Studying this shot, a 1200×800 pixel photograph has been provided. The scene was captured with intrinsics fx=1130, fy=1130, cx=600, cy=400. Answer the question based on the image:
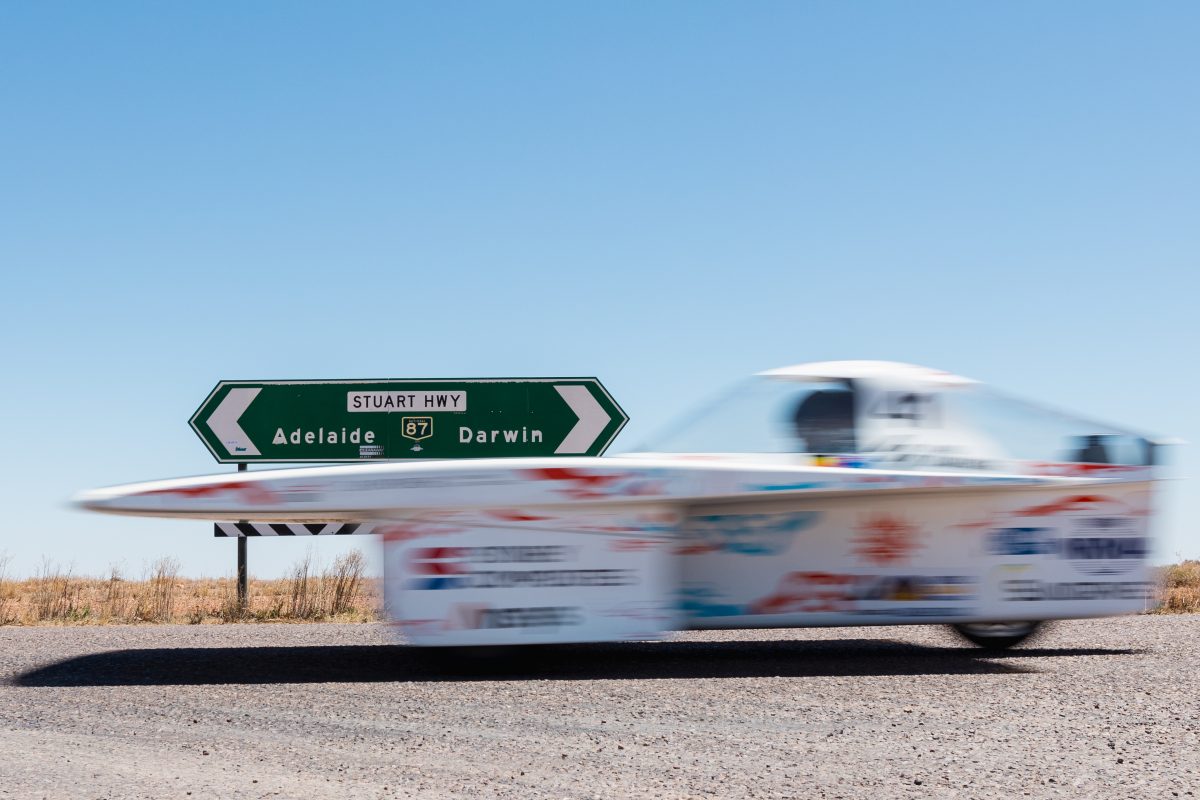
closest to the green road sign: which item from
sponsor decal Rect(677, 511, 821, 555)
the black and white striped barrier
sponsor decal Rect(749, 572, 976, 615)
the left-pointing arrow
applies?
the left-pointing arrow

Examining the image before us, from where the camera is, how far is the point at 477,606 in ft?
23.2

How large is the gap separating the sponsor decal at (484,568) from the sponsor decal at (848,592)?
53.9 inches

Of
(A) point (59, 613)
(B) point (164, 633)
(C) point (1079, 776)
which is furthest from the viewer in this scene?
(A) point (59, 613)

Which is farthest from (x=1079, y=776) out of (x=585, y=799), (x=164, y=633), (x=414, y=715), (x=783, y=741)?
(x=164, y=633)

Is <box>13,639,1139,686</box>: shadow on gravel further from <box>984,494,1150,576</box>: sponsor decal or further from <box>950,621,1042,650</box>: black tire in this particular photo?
<box>984,494,1150,576</box>: sponsor decal

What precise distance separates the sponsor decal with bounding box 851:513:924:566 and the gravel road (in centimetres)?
74

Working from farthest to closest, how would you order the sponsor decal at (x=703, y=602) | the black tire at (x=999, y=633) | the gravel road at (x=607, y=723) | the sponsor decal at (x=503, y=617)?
the black tire at (x=999, y=633) < the sponsor decal at (x=703, y=602) < the sponsor decal at (x=503, y=617) < the gravel road at (x=607, y=723)

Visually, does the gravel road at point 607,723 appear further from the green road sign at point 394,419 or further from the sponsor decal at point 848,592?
the green road sign at point 394,419

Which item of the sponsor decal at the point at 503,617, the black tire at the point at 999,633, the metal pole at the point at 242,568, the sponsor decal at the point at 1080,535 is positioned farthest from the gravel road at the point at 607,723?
the metal pole at the point at 242,568

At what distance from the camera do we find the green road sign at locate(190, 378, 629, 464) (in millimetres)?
14211

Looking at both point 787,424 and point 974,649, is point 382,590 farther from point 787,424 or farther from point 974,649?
point 974,649

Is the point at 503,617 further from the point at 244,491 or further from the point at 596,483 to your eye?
the point at 244,491

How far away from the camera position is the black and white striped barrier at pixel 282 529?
517 inches

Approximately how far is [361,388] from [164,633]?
476 centimetres
